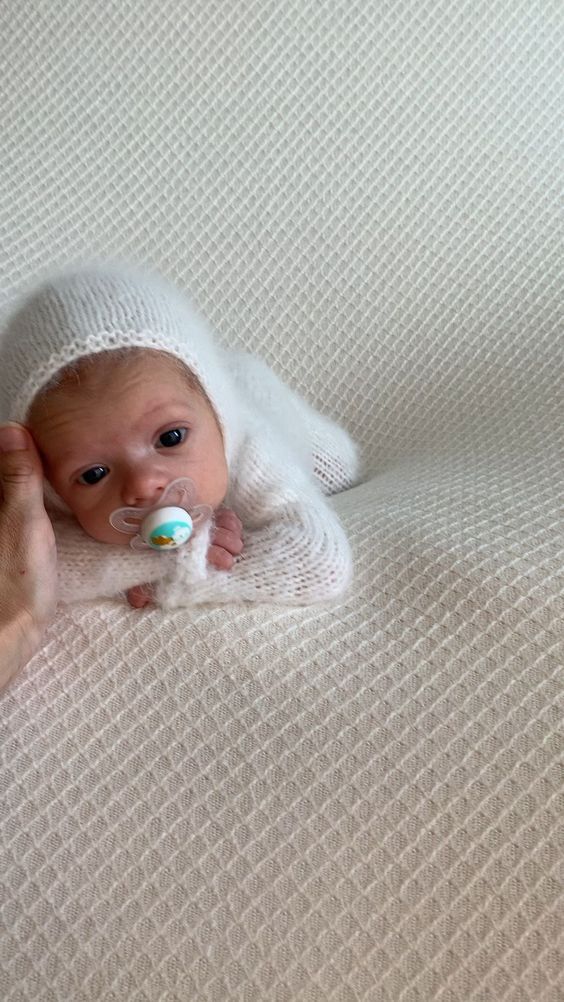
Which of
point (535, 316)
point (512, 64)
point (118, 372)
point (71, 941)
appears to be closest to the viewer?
point (71, 941)

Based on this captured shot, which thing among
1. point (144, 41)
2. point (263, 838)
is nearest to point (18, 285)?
point (144, 41)

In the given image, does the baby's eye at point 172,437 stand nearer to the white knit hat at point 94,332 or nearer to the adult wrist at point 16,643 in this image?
the white knit hat at point 94,332

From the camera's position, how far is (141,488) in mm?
917

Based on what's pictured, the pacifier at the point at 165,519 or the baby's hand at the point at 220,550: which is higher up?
the pacifier at the point at 165,519

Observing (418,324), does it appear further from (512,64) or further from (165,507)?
(165,507)

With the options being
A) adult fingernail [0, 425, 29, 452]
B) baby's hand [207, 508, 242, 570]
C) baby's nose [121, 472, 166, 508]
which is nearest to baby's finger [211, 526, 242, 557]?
baby's hand [207, 508, 242, 570]

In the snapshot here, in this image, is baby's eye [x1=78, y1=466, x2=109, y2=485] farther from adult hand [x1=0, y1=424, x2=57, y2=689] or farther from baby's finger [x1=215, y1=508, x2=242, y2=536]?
baby's finger [x1=215, y1=508, x2=242, y2=536]

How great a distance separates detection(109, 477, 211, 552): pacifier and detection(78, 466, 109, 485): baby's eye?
0.04 m

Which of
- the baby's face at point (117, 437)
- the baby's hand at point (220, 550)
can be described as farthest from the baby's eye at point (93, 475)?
the baby's hand at point (220, 550)

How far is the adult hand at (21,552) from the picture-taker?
0.93 metres

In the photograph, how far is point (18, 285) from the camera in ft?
5.11

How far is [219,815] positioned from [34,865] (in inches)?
6.7

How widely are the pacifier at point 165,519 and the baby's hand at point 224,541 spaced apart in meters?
0.04

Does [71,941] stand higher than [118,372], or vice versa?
[118,372]
